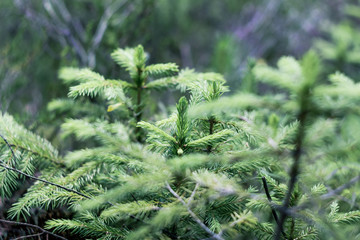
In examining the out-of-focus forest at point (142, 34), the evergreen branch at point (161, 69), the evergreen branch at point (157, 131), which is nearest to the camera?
the evergreen branch at point (157, 131)

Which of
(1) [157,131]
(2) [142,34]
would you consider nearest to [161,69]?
(1) [157,131]

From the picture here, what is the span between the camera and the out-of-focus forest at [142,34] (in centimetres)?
146

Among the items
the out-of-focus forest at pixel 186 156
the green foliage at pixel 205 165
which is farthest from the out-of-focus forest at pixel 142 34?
the green foliage at pixel 205 165

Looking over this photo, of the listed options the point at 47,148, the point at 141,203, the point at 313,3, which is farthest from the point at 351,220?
the point at 313,3

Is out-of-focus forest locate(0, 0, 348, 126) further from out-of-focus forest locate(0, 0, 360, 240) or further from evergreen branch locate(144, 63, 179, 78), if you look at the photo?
evergreen branch locate(144, 63, 179, 78)

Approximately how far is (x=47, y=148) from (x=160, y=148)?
1.17 ft

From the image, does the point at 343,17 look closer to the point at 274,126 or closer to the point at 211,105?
the point at 274,126

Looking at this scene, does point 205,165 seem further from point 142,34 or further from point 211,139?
point 142,34

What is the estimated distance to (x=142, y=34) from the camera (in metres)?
1.70

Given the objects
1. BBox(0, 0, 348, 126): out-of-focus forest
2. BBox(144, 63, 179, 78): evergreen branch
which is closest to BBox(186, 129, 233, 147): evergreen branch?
BBox(144, 63, 179, 78): evergreen branch

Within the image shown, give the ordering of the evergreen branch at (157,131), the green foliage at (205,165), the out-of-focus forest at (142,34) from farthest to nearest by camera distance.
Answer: the out-of-focus forest at (142,34) < the evergreen branch at (157,131) < the green foliage at (205,165)

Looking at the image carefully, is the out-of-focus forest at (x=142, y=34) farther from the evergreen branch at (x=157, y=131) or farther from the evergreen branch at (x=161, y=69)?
the evergreen branch at (x=157, y=131)

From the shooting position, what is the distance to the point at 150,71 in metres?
0.70

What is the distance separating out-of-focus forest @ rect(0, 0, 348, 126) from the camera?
1.46 metres
